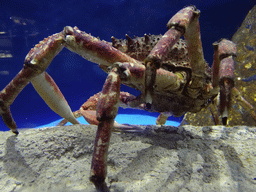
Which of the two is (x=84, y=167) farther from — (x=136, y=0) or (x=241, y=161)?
(x=136, y=0)

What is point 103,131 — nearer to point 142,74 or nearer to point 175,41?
point 142,74

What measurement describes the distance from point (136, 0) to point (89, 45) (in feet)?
9.94

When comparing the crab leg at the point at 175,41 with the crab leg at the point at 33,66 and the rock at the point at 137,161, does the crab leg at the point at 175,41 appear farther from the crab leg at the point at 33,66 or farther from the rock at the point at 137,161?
the crab leg at the point at 33,66

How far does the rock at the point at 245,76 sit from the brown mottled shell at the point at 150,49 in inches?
27.5

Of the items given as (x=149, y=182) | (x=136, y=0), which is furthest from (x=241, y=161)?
(x=136, y=0)

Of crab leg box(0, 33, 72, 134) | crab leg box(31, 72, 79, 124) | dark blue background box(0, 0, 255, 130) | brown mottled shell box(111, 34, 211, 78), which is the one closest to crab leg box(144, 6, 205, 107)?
brown mottled shell box(111, 34, 211, 78)

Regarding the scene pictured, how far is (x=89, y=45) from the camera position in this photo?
900 mm

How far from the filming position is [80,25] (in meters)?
4.12

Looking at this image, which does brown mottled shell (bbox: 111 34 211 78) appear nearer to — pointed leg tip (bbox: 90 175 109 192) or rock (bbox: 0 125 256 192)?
rock (bbox: 0 125 256 192)

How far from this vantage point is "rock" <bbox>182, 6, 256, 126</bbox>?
159cm

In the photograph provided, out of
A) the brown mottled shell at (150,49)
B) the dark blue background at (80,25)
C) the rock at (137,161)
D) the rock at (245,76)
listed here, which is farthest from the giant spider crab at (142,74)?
the dark blue background at (80,25)

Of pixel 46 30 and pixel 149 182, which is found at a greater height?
pixel 46 30

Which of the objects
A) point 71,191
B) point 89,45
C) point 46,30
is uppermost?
point 46,30

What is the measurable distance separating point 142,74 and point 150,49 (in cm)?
49
